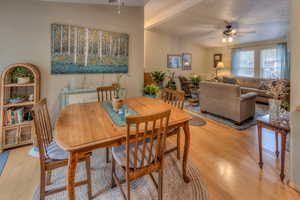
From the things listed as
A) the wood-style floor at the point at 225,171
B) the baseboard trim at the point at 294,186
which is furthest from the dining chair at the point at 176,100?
the baseboard trim at the point at 294,186

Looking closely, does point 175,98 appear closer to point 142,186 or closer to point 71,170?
point 142,186

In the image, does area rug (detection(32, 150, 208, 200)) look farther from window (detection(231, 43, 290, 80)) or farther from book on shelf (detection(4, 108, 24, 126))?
window (detection(231, 43, 290, 80))

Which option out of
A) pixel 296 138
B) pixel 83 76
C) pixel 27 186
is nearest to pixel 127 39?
pixel 83 76

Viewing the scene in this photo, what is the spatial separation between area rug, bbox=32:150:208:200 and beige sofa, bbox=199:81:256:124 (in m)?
2.10

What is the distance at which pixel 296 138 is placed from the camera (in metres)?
1.66

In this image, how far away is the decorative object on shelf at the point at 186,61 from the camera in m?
7.09

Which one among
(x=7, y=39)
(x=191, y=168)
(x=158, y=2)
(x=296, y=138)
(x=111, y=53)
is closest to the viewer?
(x=296, y=138)

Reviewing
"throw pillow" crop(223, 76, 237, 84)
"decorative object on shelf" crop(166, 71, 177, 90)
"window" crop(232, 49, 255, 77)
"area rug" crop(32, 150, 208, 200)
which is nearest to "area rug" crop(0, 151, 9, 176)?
Answer: "area rug" crop(32, 150, 208, 200)

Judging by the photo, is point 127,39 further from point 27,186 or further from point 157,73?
point 27,186

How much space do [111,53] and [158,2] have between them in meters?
1.85

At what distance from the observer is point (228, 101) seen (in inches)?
147

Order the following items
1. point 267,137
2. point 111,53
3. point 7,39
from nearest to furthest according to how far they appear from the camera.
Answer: point 7,39 → point 267,137 → point 111,53

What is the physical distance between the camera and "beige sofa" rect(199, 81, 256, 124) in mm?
3541

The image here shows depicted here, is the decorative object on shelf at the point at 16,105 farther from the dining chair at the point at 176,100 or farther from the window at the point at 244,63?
the window at the point at 244,63
